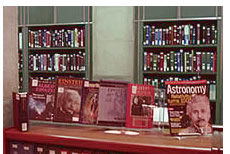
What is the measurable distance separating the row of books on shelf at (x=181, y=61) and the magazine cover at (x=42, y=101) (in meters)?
2.48

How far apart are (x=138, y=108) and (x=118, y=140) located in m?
0.27

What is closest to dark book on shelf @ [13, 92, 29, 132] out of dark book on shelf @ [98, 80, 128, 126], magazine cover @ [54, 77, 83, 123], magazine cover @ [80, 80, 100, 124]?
magazine cover @ [54, 77, 83, 123]

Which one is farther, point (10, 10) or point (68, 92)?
point (10, 10)

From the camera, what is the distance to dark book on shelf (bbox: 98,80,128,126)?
1.81m

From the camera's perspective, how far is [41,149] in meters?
1.81

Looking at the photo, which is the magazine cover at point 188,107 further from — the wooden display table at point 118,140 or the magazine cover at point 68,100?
the magazine cover at point 68,100

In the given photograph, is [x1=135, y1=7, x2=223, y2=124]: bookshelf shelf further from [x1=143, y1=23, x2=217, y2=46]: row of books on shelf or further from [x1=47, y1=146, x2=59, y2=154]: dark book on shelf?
[x1=47, y1=146, x2=59, y2=154]: dark book on shelf

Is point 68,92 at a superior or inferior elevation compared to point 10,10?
inferior

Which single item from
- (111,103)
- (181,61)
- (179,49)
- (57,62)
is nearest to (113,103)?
(111,103)
